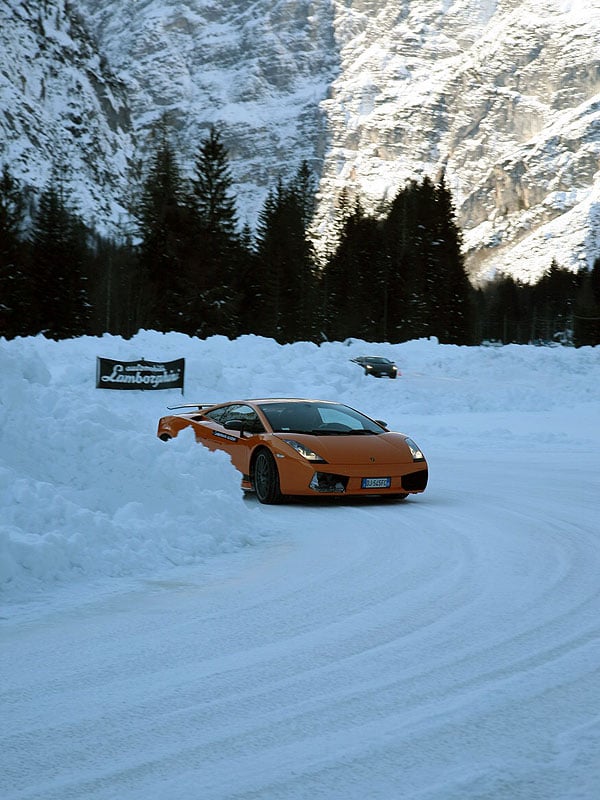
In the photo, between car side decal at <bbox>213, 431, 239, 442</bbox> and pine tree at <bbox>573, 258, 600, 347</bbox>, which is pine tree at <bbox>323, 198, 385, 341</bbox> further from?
car side decal at <bbox>213, 431, 239, 442</bbox>

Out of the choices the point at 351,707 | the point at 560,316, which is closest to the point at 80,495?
the point at 351,707

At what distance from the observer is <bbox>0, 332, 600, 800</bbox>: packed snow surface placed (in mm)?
3443

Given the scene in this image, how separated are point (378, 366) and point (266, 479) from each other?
33016 millimetres

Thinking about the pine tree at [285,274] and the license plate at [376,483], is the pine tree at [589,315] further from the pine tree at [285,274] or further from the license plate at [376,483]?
the license plate at [376,483]

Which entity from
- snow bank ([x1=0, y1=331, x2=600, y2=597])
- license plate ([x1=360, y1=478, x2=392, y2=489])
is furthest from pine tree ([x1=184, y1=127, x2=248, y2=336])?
license plate ([x1=360, y1=478, x2=392, y2=489])

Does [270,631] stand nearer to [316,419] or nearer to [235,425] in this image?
[235,425]

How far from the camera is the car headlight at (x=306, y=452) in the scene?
36.0 ft

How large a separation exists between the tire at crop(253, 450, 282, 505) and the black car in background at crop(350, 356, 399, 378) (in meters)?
31.6

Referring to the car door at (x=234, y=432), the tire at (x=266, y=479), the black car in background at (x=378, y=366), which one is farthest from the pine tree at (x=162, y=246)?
the tire at (x=266, y=479)

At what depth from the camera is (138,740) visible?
3678 mm

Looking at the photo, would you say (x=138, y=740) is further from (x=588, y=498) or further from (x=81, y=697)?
(x=588, y=498)

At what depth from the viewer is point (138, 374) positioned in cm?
2930

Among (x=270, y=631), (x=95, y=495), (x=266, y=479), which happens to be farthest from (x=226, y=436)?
(x=270, y=631)

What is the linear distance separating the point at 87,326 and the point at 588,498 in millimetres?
55978
